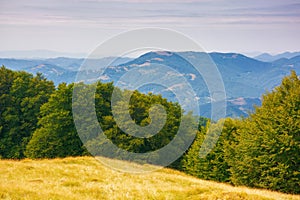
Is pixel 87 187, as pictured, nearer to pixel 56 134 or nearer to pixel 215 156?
pixel 56 134

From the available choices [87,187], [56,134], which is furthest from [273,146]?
[56,134]

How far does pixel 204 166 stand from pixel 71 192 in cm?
4648

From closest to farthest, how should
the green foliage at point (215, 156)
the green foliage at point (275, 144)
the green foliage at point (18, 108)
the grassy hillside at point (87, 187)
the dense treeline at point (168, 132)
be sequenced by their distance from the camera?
1. the grassy hillside at point (87, 187)
2. the green foliage at point (275, 144)
3. the dense treeline at point (168, 132)
4. the green foliage at point (215, 156)
5. the green foliage at point (18, 108)

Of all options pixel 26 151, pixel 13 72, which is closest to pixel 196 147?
pixel 26 151

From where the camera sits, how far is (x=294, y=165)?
4212 centimetres

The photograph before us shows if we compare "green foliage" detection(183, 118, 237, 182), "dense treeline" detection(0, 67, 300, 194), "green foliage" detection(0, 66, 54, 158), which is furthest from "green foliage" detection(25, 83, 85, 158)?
"green foliage" detection(183, 118, 237, 182)

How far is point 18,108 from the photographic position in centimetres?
6681

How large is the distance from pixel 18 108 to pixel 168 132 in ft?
92.6

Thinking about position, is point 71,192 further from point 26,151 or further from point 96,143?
point 26,151

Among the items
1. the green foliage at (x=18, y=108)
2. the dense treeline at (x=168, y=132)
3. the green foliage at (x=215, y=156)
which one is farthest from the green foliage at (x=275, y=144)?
the green foliage at (x=18, y=108)

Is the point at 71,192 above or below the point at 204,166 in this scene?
above

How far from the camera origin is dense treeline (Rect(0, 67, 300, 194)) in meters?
43.1

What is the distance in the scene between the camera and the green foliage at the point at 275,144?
41938mm

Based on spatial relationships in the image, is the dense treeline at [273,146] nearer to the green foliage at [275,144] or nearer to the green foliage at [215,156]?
the green foliage at [275,144]
